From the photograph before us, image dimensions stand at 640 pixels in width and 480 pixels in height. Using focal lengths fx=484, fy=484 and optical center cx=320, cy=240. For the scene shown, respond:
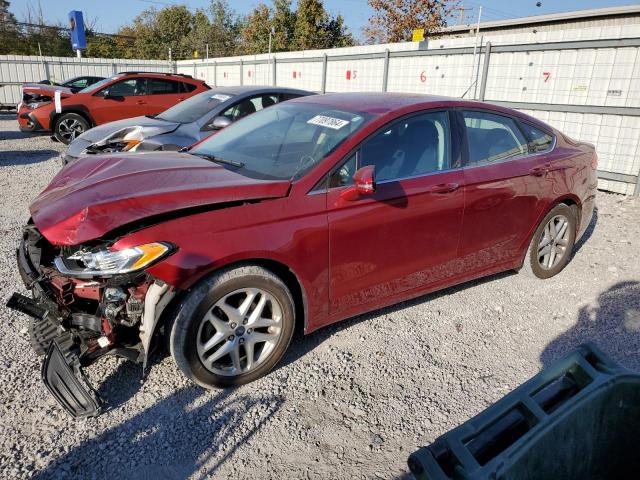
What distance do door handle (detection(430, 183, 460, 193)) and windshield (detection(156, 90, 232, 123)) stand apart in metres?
4.54

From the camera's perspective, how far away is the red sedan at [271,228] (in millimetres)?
2604

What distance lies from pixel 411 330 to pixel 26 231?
9.05 ft

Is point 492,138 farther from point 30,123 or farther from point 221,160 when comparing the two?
point 30,123

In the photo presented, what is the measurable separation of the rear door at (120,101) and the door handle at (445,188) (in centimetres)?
984

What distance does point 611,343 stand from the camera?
11.8ft

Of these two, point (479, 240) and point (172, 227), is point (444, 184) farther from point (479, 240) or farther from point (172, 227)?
point (172, 227)

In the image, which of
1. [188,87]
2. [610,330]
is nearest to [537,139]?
[610,330]

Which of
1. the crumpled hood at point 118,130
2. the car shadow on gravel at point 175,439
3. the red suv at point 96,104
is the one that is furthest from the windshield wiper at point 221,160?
the red suv at point 96,104

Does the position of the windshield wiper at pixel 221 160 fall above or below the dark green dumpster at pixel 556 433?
above

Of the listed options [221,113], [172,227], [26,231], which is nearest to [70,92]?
[221,113]

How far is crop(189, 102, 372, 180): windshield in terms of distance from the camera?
3.22 meters

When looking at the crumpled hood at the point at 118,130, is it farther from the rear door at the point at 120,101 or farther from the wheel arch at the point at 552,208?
the wheel arch at the point at 552,208

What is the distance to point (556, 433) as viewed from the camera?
4.60ft

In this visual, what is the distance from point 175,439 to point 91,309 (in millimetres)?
886
